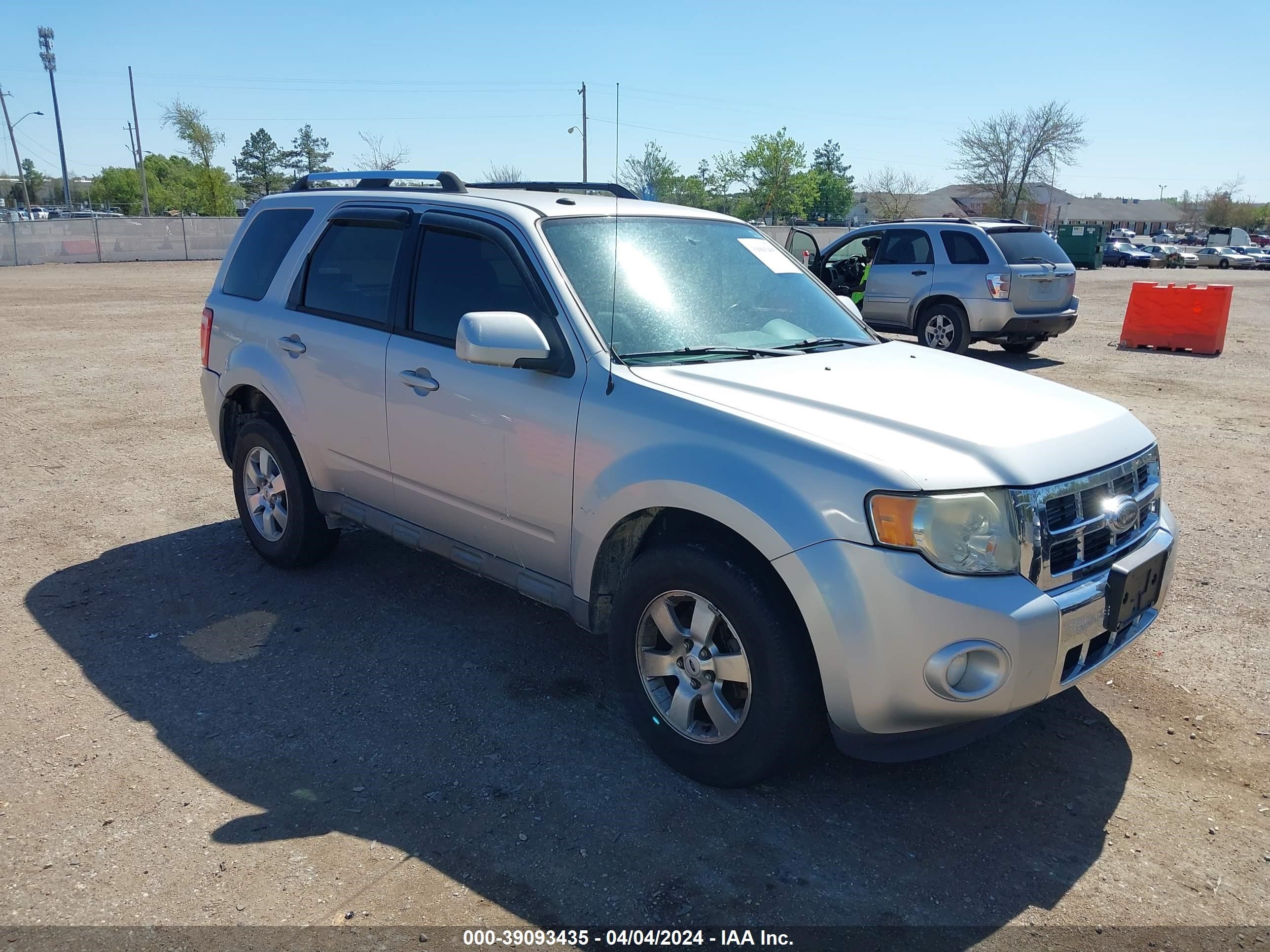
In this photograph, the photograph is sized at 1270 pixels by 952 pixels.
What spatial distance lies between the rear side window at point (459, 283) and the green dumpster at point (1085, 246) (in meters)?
47.1

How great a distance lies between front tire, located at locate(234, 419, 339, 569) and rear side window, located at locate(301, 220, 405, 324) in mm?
779

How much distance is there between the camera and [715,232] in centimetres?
455

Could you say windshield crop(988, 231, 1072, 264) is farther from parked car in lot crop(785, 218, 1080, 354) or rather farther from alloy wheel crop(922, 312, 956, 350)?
alloy wheel crop(922, 312, 956, 350)

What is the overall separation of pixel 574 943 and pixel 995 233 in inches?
489

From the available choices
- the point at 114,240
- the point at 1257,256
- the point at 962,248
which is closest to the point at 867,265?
the point at 962,248

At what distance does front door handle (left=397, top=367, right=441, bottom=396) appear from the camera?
4.16 m

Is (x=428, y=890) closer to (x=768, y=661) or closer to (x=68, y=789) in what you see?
(x=768, y=661)

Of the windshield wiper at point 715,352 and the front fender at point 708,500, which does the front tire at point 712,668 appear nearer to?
the front fender at point 708,500

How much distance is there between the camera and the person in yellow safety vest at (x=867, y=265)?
1411 centimetres

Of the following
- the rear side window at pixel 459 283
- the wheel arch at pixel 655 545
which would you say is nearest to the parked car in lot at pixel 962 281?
the rear side window at pixel 459 283

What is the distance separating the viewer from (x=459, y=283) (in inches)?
167

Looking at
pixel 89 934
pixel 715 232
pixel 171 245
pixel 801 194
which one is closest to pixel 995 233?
pixel 715 232

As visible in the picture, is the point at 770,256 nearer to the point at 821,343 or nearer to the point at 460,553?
the point at 821,343

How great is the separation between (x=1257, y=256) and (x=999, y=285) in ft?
180
